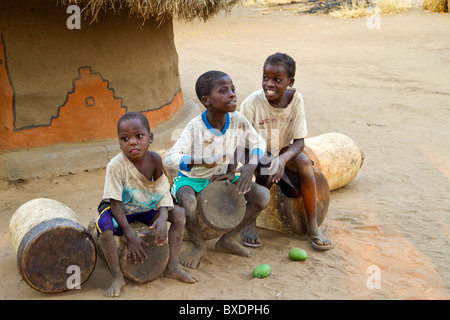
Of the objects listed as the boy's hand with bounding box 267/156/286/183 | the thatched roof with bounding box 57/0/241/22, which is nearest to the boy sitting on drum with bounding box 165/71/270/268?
the boy's hand with bounding box 267/156/286/183

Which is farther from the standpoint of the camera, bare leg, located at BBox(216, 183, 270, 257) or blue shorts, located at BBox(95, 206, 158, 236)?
bare leg, located at BBox(216, 183, 270, 257)

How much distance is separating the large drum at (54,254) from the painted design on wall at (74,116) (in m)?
2.23

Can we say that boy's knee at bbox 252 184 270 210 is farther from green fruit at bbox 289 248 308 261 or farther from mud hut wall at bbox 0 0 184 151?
mud hut wall at bbox 0 0 184 151

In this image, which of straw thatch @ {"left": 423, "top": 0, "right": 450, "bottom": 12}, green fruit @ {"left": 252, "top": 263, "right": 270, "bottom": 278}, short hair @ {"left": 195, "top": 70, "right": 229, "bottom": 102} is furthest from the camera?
straw thatch @ {"left": 423, "top": 0, "right": 450, "bottom": 12}

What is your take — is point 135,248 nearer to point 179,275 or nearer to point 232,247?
point 179,275

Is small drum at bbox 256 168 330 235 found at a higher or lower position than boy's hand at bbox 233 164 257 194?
lower

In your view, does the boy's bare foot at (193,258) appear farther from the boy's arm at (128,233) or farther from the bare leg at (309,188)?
the bare leg at (309,188)

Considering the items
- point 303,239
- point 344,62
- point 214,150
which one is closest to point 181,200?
point 214,150

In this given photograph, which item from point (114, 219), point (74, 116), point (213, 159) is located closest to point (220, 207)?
point (213, 159)

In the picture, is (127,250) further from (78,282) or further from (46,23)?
(46,23)

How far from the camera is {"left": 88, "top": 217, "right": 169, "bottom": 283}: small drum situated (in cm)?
322

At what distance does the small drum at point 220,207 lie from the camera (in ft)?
11.5

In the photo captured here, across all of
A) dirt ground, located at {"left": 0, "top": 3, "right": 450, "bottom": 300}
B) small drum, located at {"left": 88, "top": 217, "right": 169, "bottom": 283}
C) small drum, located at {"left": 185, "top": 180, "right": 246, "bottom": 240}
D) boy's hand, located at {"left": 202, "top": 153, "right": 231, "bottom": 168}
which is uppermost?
boy's hand, located at {"left": 202, "top": 153, "right": 231, "bottom": 168}

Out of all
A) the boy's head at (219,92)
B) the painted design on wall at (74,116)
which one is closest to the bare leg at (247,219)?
the boy's head at (219,92)
